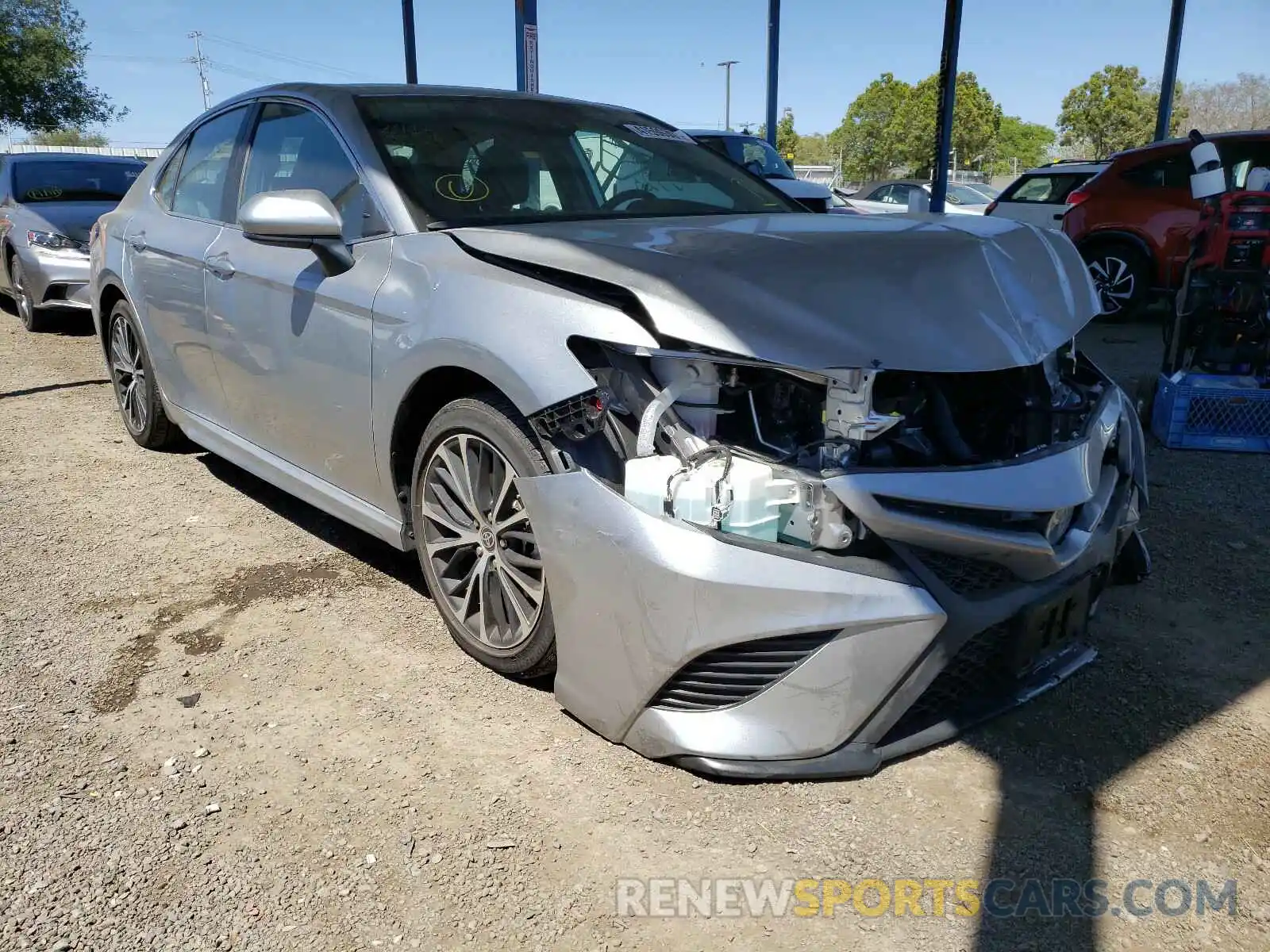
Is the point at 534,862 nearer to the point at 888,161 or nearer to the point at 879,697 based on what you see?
the point at 879,697

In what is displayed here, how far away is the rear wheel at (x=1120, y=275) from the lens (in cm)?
910

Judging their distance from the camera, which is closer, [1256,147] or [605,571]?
[605,571]

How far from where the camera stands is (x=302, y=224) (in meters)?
2.82

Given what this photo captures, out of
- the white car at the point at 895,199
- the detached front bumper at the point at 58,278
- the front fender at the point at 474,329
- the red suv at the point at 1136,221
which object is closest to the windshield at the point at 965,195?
the white car at the point at 895,199

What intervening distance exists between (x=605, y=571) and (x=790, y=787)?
0.68m

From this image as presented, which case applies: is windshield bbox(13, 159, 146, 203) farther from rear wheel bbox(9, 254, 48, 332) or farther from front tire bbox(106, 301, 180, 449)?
front tire bbox(106, 301, 180, 449)

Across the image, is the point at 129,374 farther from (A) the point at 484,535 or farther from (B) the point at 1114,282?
(B) the point at 1114,282

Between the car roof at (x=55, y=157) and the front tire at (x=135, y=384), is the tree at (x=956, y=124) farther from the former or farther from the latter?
the front tire at (x=135, y=384)

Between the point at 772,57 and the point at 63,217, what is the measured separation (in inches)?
478

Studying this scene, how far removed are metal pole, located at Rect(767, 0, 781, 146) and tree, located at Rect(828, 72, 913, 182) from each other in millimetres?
41618

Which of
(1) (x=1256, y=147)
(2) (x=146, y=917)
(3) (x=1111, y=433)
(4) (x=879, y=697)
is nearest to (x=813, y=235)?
(3) (x=1111, y=433)

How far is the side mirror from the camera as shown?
282 centimetres

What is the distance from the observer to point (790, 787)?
2311mm

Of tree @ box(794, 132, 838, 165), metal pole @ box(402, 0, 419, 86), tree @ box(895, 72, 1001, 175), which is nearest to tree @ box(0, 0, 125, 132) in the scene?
metal pole @ box(402, 0, 419, 86)
